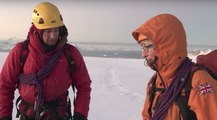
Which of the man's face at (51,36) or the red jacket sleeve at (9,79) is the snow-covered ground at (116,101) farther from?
the man's face at (51,36)

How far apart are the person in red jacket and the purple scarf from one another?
46.2 inches

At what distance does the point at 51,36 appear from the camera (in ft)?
11.1

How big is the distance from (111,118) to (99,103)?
1690 millimetres

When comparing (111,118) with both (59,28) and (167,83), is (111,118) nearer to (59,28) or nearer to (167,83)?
(59,28)

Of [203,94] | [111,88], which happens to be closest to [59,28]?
[203,94]

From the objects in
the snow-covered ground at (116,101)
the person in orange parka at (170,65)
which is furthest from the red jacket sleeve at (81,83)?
the snow-covered ground at (116,101)

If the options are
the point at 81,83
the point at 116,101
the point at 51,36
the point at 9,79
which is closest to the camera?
the point at 51,36

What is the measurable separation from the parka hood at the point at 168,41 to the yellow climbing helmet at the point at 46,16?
1.11m

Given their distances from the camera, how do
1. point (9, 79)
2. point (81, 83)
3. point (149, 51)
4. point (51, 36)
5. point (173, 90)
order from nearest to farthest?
point (173, 90) < point (149, 51) < point (51, 36) < point (9, 79) < point (81, 83)

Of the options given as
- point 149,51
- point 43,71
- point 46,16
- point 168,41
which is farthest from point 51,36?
point 168,41

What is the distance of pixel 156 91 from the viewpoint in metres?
2.77

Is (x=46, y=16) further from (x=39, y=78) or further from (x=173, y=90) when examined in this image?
(x=173, y=90)

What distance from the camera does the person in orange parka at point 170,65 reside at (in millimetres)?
2391

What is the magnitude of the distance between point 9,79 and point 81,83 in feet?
2.20
